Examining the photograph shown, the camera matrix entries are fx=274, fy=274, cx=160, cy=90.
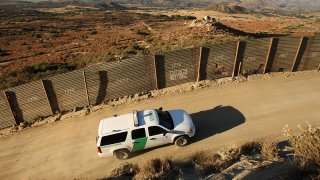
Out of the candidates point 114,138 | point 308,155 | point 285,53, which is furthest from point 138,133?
point 285,53

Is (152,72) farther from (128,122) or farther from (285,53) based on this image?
(285,53)

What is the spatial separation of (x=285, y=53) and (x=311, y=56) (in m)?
1.95

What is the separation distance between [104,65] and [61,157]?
5.94 meters

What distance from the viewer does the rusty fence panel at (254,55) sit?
60.8 ft

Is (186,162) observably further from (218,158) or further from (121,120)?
(121,120)

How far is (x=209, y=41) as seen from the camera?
28766 mm

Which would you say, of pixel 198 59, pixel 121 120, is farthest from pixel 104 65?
pixel 198 59

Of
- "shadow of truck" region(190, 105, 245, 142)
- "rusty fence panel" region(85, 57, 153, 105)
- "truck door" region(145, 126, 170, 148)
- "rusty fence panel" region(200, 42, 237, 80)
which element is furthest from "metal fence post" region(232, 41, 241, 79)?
"truck door" region(145, 126, 170, 148)

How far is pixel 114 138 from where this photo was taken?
12297mm

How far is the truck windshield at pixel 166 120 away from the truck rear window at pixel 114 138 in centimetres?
179

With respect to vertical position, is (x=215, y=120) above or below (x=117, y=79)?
below

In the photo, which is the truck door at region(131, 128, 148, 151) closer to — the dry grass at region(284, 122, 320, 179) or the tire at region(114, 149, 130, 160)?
the tire at region(114, 149, 130, 160)

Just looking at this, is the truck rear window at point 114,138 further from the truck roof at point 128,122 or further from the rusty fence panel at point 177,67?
the rusty fence panel at point 177,67

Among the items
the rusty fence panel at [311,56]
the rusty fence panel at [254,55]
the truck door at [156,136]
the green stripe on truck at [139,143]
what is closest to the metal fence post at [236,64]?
the rusty fence panel at [254,55]
